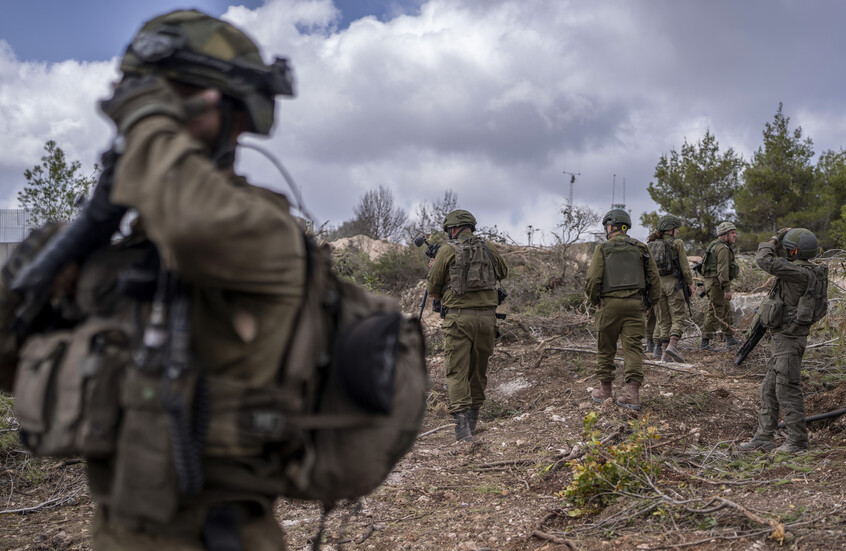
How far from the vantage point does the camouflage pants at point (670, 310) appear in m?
9.55

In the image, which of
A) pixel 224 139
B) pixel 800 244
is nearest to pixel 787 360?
pixel 800 244

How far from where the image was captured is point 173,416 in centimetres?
136

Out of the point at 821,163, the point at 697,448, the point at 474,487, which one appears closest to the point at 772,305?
the point at 697,448

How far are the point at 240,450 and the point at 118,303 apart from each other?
0.43 m

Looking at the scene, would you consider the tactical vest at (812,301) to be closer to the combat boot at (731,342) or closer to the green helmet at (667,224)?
the green helmet at (667,224)

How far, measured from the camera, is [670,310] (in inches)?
379

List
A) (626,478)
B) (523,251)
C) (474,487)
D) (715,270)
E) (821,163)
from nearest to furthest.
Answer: (626,478) → (474,487) → (715,270) → (523,251) → (821,163)

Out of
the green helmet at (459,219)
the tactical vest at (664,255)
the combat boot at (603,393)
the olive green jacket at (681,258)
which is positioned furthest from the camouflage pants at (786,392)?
the olive green jacket at (681,258)

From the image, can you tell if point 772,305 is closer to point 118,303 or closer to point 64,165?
point 118,303

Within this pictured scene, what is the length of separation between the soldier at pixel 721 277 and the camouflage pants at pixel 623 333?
364 cm

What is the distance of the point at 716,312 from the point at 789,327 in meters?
4.72

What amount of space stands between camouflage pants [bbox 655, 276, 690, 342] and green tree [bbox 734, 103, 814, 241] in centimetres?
1516

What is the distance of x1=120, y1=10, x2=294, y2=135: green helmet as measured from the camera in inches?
60.1

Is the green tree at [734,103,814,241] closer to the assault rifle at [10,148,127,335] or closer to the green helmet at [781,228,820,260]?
the green helmet at [781,228,820,260]
